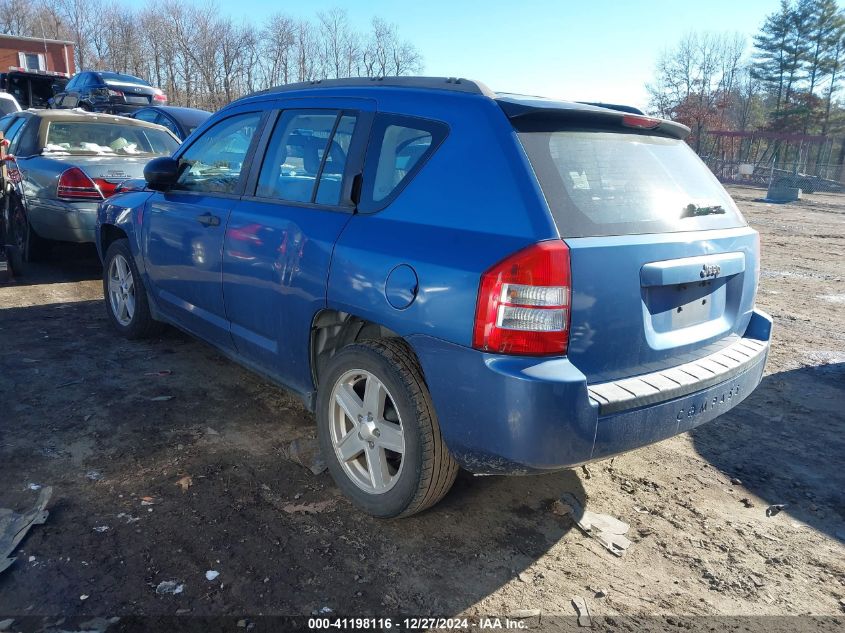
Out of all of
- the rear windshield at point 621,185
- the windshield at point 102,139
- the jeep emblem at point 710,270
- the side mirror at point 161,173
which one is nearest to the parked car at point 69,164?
the windshield at point 102,139

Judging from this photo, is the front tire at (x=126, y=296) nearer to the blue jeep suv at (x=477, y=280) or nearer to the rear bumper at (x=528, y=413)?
the blue jeep suv at (x=477, y=280)

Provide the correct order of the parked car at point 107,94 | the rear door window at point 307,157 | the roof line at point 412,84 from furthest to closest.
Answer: the parked car at point 107,94, the rear door window at point 307,157, the roof line at point 412,84

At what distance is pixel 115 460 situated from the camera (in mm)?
3330

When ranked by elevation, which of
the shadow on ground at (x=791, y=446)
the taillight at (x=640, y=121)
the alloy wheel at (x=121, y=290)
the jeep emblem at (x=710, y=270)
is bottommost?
the shadow on ground at (x=791, y=446)

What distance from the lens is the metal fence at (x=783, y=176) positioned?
29267 millimetres

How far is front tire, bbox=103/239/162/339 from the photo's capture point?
491 centimetres

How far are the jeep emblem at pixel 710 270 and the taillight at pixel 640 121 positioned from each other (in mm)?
732

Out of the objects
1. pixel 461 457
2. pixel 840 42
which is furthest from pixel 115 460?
pixel 840 42

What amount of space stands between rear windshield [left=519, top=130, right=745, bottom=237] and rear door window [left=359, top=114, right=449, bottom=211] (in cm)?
44

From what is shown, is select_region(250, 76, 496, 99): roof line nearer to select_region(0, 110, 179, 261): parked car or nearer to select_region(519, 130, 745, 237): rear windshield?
select_region(519, 130, 745, 237): rear windshield

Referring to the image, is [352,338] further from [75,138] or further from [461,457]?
[75,138]

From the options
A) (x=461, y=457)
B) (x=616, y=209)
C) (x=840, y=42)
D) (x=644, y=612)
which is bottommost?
(x=644, y=612)

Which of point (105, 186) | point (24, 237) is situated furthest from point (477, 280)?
point (24, 237)

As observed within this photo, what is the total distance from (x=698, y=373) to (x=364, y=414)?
1.47m
